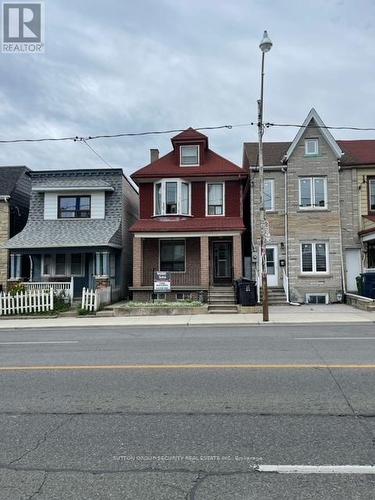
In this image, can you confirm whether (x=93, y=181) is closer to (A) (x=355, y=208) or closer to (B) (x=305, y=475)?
(A) (x=355, y=208)

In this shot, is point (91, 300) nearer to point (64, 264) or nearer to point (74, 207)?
point (64, 264)

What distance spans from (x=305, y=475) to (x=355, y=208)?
22.3 metres

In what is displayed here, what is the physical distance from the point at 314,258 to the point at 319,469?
2080 cm

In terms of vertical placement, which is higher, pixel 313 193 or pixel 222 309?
pixel 313 193

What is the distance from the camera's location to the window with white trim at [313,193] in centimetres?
2411

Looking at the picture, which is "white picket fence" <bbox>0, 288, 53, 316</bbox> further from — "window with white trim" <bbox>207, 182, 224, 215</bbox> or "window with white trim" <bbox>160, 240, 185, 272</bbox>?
"window with white trim" <bbox>207, 182, 224, 215</bbox>

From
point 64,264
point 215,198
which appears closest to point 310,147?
point 215,198

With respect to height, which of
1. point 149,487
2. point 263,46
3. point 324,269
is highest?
point 263,46

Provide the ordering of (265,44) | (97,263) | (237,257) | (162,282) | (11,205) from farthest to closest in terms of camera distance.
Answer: (11,205), (97,263), (237,257), (162,282), (265,44)

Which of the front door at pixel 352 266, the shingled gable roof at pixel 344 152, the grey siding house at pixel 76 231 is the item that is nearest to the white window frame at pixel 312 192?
the shingled gable roof at pixel 344 152

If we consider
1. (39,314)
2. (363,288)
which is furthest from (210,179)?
(39,314)

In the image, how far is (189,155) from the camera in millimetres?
25641

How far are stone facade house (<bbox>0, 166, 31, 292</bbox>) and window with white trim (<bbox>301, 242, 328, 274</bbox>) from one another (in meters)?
15.2

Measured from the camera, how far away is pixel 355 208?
24.2 meters
